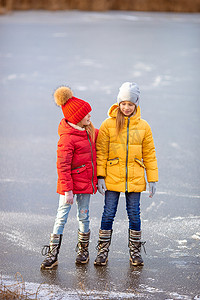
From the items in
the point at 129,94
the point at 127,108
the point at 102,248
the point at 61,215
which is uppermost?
the point at 129,94

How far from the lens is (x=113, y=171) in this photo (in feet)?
14.0

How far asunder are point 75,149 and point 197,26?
16.2 meters

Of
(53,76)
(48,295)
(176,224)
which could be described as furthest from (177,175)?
(53,76)

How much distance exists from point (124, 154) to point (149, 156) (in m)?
0.21

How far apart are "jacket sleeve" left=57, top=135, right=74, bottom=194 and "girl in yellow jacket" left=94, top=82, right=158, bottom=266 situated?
27cm

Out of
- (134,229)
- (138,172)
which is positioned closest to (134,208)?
(134,229)

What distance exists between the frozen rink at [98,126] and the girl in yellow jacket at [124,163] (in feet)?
0.68

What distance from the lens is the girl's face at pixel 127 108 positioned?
4234 millimetres

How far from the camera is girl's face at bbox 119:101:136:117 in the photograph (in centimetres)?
423

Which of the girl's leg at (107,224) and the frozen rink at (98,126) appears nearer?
the frozen rink at (98,126)

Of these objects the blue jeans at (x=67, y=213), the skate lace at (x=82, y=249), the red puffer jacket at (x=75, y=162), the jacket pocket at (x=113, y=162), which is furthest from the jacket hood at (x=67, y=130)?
the skate lace at (x=82, y=249)

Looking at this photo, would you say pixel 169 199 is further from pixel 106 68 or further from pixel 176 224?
pixel 106 68

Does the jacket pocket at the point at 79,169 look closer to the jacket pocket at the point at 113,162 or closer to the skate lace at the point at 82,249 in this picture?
the jacket pocket at the point at 113,162

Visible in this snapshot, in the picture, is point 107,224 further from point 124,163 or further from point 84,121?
point 84,121
